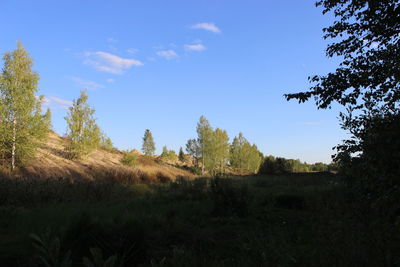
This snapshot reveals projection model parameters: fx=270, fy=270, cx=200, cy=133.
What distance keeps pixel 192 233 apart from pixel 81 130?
2503 centimetres

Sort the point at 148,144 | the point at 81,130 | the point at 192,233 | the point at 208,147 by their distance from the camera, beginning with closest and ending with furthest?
1. the point at 192,233
2. the point at 81,130
3. the point at 208,147
4. the point at 148,144

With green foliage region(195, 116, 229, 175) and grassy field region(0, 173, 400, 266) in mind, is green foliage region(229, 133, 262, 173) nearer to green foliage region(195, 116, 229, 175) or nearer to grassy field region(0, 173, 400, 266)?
green foliage region(195, 116, 229, 175)

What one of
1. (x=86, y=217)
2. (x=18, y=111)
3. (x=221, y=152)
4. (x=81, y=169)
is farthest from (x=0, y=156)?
(x=221, y=152)

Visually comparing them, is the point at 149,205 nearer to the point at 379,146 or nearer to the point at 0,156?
the point at 379,146

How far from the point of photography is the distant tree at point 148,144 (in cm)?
7494

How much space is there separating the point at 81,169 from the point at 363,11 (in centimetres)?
2152

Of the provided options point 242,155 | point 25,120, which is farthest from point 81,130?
point 242,155

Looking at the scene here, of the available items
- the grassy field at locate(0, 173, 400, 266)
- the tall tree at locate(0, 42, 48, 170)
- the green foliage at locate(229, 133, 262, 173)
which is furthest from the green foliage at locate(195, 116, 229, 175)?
the grassy field at locate(0, 173, 400, 266)

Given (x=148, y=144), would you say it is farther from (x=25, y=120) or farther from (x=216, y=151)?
(x=25, y=120)

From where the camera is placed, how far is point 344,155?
4.64 meters

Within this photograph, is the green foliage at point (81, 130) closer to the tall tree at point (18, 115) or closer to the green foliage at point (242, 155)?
the tall tree at point (18, 115)

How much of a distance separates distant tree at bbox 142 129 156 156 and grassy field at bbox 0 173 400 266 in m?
64.8

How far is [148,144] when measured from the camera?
75.1 m

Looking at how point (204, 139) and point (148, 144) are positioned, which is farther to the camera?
point (148, 144)
